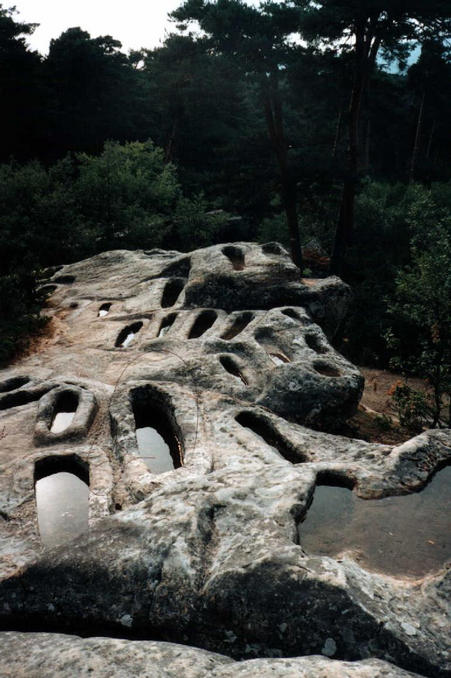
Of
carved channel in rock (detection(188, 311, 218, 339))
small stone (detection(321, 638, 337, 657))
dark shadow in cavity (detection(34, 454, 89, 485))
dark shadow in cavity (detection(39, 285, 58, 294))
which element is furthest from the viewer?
dark shadow in cavity (detection(39, 285, 58, 294))

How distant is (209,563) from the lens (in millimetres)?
3111

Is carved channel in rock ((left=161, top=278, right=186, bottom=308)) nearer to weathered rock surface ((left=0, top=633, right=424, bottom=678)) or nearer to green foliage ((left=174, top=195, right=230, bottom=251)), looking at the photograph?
weathered rock surface ((left=0, top=633, right=424, bottom=678))

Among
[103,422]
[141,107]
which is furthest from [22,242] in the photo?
[141,107]

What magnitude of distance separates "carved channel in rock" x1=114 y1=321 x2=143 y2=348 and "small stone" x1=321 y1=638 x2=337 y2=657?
256 inches

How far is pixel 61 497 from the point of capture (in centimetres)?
455

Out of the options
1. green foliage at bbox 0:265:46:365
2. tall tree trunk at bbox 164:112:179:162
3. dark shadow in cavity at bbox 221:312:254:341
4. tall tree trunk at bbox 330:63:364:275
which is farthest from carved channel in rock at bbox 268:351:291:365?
tall tree trunk at bbox 164:112:179:162

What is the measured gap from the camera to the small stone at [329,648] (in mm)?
2645

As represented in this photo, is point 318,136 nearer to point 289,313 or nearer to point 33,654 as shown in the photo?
point 289,313

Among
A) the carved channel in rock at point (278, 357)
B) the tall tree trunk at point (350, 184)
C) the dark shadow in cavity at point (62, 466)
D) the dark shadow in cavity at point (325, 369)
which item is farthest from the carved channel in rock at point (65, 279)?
the tall tree trunk at point (350, 184)

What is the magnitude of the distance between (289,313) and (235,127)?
34.1m

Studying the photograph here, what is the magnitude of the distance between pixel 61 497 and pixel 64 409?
195cm

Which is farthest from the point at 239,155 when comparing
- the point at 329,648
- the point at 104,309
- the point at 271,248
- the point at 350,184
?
the point at 329,648

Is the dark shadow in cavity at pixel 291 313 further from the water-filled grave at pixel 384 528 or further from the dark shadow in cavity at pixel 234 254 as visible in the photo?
the water-filled grave at pixel 384 528

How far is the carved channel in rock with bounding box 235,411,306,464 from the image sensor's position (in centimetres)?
498
